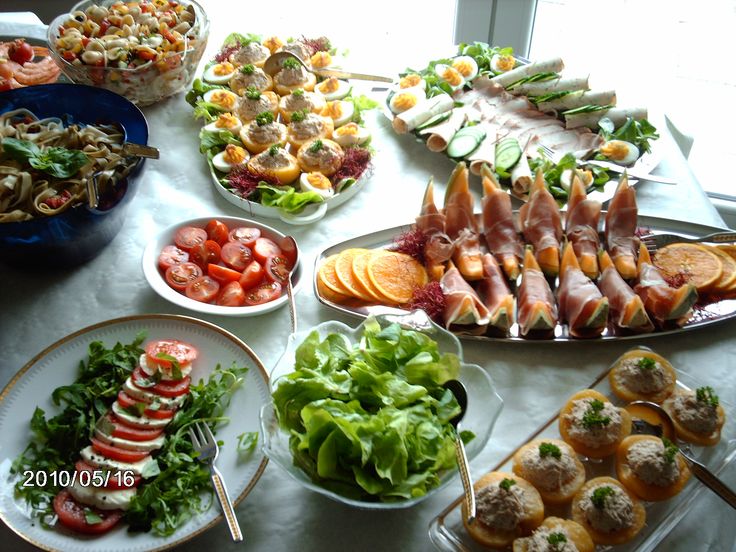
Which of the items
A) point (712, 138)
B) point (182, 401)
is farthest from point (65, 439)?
point (712, 138)

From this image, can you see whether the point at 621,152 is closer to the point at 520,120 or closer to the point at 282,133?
the point at 520,120

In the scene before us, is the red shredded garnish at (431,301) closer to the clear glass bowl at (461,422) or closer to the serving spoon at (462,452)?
the clear glass bowl at (461,422)

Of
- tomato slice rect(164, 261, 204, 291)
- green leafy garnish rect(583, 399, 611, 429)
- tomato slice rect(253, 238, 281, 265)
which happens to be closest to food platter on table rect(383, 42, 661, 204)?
tomato slice rect(253, 238, 281, 265)

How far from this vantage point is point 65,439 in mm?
1324

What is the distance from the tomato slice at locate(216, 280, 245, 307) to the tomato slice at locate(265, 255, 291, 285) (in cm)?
9

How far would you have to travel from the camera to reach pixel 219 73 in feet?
8.21

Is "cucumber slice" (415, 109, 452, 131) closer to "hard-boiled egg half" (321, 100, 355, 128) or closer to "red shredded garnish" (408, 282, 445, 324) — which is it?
"hard-boiled egg half" (321, 100, 355, 128)

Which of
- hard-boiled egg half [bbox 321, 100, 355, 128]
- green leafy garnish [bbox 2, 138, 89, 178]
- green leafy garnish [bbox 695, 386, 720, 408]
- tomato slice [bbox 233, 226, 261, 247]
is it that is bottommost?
green leafy garnish [bbox 695, 386, 720, 408]

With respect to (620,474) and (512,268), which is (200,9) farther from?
(620,474)

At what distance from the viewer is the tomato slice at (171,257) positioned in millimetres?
1750

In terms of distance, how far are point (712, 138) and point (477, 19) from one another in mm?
1379

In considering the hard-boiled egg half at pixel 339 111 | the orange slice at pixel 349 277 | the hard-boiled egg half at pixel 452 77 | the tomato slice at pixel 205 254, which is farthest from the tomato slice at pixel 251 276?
the hard-boiled egg half at pixel 452 77

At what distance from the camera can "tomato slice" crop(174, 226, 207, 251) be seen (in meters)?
1.80

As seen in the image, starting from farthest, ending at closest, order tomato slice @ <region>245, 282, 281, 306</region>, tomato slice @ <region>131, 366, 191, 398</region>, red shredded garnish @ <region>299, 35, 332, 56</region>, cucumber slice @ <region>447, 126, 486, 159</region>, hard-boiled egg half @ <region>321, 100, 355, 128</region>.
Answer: red shredded garnish @ <region>299, 35, 332, 56</region>, hard-boiled egg half @ <region>321, 100, 355, 128</region>, cucumber slice @ <region>447, 126, 486, 159</region>, tomato slice @ <region>245, 282, 281, 306</region>, tomato slice @ <region>131, 366, 191, 398</region>
